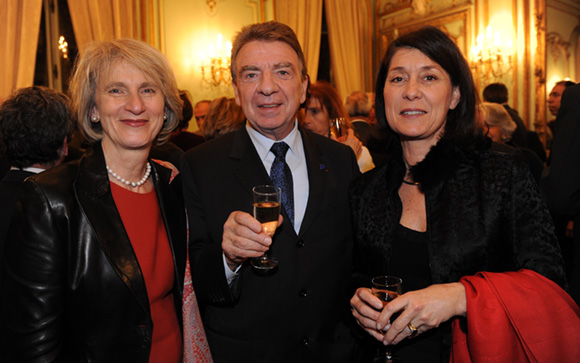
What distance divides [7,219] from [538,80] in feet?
25.3

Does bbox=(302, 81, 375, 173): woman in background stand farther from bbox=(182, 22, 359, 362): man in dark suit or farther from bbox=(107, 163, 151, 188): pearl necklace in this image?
bbox=(107, 163, 151, 188): pearl necklace

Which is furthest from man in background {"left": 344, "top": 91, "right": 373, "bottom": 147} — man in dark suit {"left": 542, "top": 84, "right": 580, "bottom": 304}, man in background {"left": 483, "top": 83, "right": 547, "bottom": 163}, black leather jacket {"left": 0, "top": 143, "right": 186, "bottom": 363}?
black leather jacket {"left": 0, "top": 143, "right": 186, "bottom": 363}

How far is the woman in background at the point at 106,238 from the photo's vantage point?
1440mm

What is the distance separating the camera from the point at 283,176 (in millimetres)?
1985

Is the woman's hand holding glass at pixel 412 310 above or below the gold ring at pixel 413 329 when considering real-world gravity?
above

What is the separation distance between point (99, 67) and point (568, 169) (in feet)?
7.33

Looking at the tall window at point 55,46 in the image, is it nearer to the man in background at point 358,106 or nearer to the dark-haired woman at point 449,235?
the man in background at point 358,106

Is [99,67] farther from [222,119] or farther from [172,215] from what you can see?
[222,119]

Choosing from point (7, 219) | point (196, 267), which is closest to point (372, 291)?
point (196, 267)

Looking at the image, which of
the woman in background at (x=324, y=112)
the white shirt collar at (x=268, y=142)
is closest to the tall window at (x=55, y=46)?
the woman in background at (x=324, y=112)

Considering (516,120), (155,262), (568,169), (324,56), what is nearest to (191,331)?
(155,262)

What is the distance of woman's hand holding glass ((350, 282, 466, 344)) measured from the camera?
1.38m

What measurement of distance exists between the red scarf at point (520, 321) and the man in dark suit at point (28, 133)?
2.04m

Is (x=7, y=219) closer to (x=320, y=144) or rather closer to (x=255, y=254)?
(x=255, y=254)
